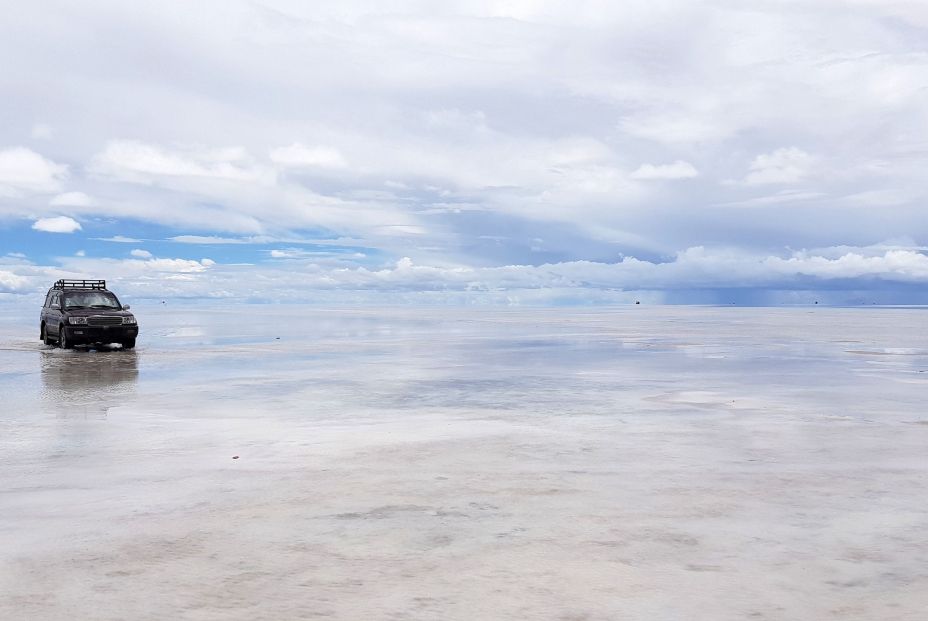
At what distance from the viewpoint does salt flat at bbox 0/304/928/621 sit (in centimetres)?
513

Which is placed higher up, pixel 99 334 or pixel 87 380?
pixel 99 334

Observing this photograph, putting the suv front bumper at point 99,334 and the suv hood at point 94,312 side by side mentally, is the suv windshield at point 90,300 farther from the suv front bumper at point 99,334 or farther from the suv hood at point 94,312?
the suv front bumper at point 99,334

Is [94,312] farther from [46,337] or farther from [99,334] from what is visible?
[46,337]

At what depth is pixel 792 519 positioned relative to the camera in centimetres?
695

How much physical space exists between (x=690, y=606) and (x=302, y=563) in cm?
262

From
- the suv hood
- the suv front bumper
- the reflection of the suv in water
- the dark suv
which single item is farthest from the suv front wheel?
the suv front bumper

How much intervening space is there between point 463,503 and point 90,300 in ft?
84.2

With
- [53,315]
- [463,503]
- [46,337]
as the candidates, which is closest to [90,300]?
[53,315]

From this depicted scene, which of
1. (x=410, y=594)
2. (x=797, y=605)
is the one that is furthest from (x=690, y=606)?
(x=410, y=594)

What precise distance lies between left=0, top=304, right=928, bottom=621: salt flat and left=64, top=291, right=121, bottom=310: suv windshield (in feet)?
41.9

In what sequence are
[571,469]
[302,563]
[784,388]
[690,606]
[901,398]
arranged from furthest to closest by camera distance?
[784,388] < [901,398] < [571,469] < [302,563] < [690,606]

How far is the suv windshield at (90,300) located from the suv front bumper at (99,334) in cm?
149

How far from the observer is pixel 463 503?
24.5 feet

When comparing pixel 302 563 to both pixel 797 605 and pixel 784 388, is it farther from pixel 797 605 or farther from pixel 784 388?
pixel 784 388
